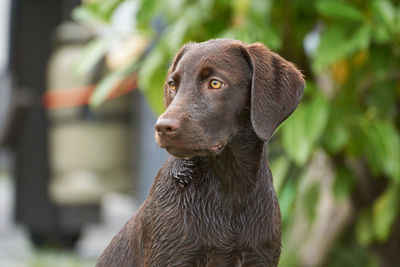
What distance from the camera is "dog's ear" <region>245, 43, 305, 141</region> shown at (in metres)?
1.92

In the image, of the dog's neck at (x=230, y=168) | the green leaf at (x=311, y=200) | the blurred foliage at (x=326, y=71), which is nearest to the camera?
the dog's neck at (x=230, y=168)

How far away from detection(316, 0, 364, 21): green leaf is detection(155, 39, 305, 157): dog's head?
4.84 ft

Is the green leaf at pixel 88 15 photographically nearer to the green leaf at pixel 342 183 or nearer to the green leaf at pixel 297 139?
the green leaf at pixel 297 139

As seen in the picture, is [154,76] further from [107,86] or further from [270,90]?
[270,90]

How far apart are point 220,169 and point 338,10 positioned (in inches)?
66.7

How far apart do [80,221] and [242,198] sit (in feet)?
18.1

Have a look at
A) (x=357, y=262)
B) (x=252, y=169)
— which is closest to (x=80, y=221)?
(x=357, y=262)

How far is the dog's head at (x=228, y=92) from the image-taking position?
1895mm

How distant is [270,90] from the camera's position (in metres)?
1.95

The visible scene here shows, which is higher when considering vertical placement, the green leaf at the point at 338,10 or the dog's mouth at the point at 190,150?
the green leaf at the point at 338,10

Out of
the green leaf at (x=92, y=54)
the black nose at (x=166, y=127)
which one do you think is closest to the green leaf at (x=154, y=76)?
the green leaf at (x=92, y=54)

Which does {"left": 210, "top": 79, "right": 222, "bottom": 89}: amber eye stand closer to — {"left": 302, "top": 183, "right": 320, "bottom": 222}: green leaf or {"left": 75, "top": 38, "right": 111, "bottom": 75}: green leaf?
{"left": 75, "top": 38, "right": 111, "bottom": 75}: green leaf

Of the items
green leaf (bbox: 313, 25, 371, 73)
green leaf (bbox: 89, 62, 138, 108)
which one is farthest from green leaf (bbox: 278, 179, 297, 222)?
green leaf (bbox: 89, 62, 138, 108)

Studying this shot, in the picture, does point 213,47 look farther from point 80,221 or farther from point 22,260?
point 80,221
